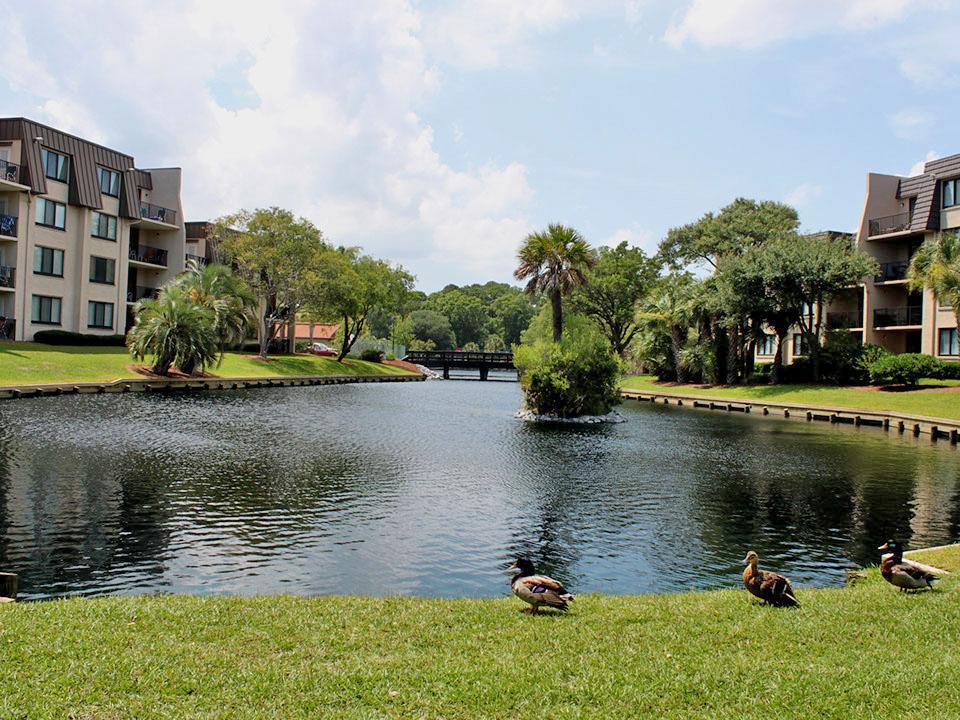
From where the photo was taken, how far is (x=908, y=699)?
6113mm

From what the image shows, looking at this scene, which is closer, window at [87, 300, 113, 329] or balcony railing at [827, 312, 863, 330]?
window at [87, 300, 113, 329]

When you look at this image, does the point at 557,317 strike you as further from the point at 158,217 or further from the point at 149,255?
the point at 149,255

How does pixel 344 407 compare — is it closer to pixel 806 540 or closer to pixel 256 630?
pixel 806 540

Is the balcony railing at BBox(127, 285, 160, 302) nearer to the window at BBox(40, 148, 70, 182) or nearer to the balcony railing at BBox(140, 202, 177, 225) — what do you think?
the balcony railing at BBox(140, 202, 177, 225)

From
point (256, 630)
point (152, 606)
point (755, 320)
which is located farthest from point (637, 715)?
point (755, 320)

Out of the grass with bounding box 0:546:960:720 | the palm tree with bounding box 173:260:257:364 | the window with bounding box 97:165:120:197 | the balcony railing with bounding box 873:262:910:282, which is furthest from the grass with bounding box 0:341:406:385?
the balcony railing with bounding box 873:262:910:282

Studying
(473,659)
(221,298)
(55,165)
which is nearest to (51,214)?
(55,165)

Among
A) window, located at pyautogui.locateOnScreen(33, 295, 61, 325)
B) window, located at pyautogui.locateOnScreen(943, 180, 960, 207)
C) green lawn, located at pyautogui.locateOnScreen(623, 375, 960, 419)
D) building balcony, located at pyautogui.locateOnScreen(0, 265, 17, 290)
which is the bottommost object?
green lawn, located at pyautogui.locateOnScreen(623, 375, 960, 419)

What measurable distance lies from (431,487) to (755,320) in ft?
142

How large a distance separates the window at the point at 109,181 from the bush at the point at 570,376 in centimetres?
3708

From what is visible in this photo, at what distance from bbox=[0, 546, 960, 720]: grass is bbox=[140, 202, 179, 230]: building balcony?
198 feet

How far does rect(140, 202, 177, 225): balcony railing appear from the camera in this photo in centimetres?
6431

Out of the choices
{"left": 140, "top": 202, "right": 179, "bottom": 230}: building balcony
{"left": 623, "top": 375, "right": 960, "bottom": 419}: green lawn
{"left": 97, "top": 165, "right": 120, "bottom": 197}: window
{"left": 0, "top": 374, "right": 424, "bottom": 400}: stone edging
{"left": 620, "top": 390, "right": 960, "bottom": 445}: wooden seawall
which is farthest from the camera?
{"left": 140, "top": 202, "right": 179, "bottom": 230}: building balcony

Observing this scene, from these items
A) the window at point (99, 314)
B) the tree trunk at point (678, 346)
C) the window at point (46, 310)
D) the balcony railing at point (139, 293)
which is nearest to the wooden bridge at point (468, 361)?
the tree trunk at point (678, 346)
